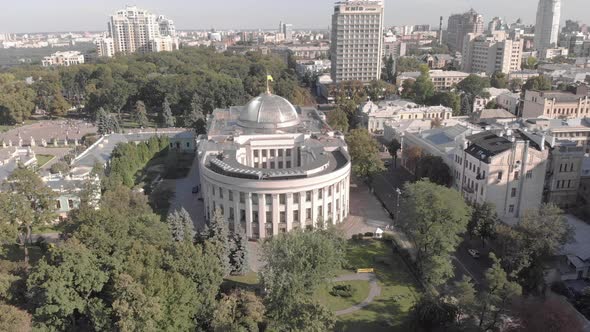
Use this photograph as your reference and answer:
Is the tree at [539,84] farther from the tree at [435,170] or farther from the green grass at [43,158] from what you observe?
the green grass at [43,158]

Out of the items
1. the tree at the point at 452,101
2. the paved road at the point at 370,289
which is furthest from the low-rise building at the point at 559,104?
the paved road at the point at 370,289

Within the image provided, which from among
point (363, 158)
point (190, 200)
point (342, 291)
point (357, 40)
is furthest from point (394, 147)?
point (357, 40)

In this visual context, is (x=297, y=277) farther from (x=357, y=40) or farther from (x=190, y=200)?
(x=357, y=40)

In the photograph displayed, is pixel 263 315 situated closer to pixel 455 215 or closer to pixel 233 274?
pixel 233 274

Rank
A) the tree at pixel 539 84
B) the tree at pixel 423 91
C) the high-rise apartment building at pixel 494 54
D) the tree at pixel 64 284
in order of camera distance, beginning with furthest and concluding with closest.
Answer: the high-rise apartment building at pixel 494 54, the tree at pixel 539 84, the tree at pixel 423 91, the tree at pixel 64 284

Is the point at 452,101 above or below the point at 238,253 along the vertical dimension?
above

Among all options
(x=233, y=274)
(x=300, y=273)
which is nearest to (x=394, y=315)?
(x=300, y=273)

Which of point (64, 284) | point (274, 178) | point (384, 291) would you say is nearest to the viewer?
point (64, 284)
